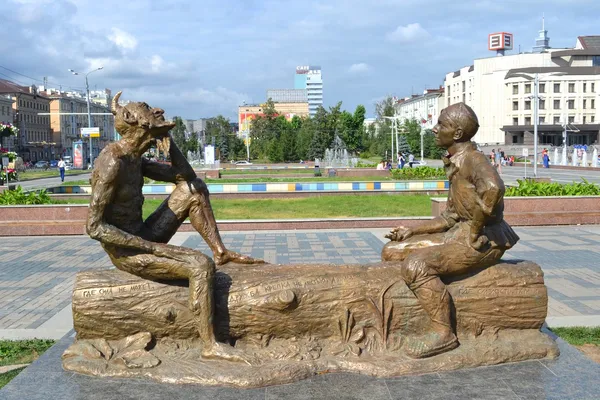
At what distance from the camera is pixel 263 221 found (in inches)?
478

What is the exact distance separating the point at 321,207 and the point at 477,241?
35.8 ft

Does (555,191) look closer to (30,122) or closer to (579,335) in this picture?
(579,335)

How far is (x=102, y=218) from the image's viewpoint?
4.39 meters

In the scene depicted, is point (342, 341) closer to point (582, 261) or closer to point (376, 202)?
point (582, 261)

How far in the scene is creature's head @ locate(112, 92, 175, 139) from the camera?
4578 mm

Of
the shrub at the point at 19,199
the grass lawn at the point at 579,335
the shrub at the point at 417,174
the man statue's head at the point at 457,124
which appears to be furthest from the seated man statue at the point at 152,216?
the shrub at the point at 417,174

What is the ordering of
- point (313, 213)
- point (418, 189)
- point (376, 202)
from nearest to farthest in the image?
1. point (313, 213)
2. point (376, 202)
3. point (418, 189)

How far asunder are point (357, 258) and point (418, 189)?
942 centimetres

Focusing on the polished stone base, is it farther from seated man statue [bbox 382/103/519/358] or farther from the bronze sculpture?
seated man statue [bbox 382/103/519/358]

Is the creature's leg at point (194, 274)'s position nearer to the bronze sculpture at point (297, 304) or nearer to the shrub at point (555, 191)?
the bronze sculpture at point (297, 304)

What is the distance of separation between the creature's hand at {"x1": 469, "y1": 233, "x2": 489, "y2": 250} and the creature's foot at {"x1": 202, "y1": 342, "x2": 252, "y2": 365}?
1.94m

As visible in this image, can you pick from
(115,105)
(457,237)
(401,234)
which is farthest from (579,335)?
(115,105)

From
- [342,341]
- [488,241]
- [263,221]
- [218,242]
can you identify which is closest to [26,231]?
[263,221]

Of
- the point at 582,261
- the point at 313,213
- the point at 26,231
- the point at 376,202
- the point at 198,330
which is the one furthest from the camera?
the point at 376,202
